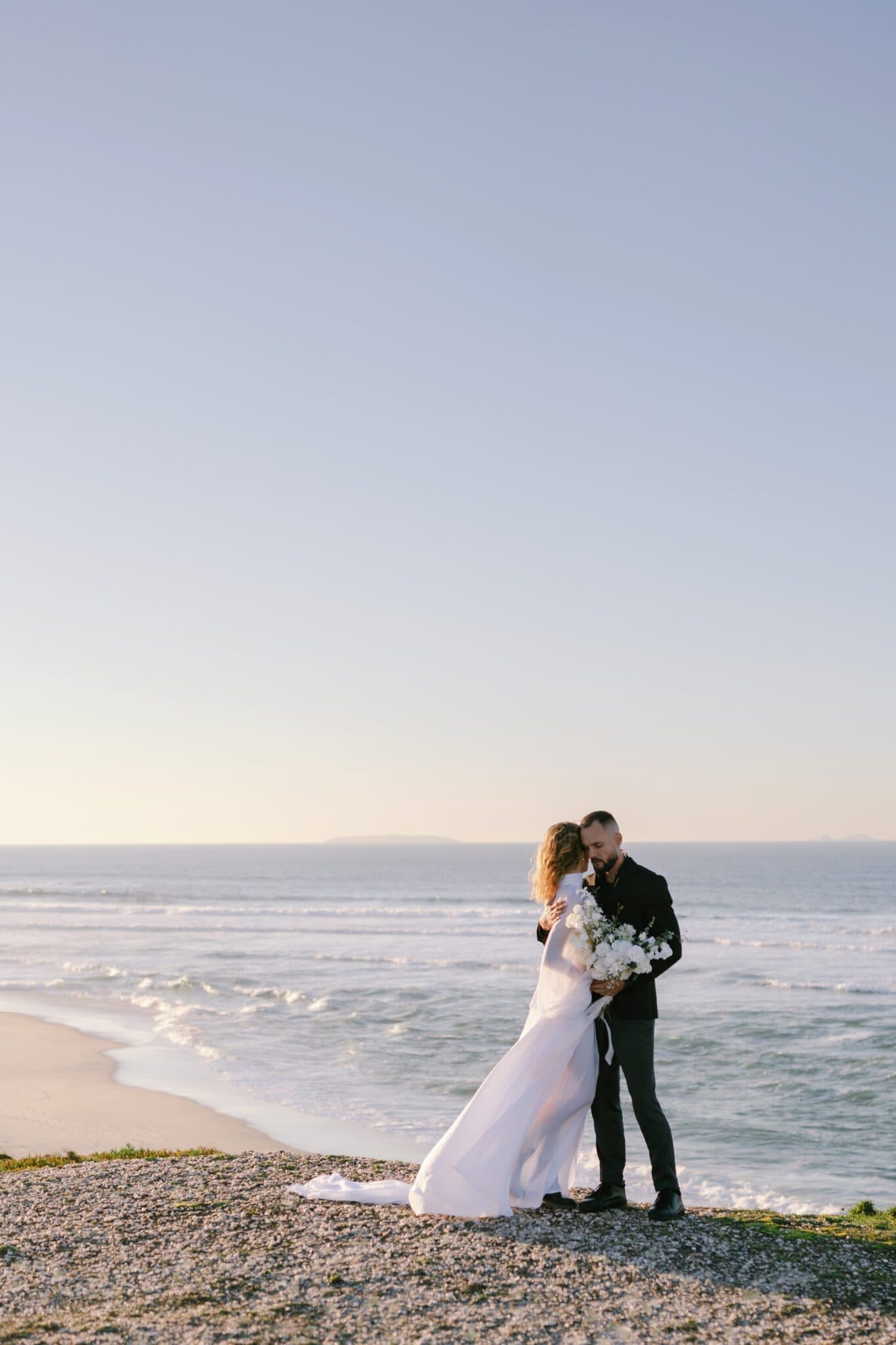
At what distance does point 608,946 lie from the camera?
252 inches

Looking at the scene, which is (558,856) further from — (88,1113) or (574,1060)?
(88,1113)

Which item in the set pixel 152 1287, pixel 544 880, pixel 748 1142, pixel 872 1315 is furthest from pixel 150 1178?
pixel 748 1142

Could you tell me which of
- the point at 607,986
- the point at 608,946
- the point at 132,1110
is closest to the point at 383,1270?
the point at 607,986

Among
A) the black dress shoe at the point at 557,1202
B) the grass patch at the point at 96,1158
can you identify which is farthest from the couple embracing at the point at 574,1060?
the grass patch at the point at 96,1158

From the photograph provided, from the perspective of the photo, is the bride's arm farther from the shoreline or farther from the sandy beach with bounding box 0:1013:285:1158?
the sandy beach with bounding box 0:1013:285:1158

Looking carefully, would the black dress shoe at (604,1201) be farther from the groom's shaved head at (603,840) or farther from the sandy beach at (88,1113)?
the sandy beach at (88,1113)

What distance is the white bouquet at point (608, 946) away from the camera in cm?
638

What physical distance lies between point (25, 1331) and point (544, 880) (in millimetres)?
3557

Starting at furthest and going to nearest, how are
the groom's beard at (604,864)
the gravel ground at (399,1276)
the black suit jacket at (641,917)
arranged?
the groom's beard at (604,864)
the black suit jacket at (641,917)
the gravel ground at (399,1276)

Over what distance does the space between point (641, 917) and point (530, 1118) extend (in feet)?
4.55

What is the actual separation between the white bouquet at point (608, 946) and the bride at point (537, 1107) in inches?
5.0

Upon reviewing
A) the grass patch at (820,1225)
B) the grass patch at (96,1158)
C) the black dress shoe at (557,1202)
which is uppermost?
the black dress shoe at (557,1202)

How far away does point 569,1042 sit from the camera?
21.8 feet

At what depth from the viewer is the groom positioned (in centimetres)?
660
